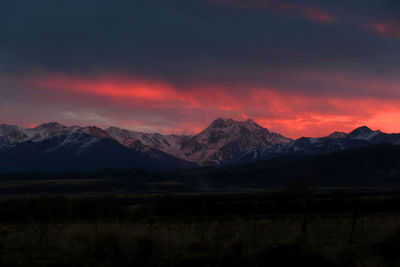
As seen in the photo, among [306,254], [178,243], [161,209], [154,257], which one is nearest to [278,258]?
[306,254]

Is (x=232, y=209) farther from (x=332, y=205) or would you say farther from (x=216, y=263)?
(x=216, y=263)

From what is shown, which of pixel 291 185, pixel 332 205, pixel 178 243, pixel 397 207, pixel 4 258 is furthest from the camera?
pixel 291 185

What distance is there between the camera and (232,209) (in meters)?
72.4

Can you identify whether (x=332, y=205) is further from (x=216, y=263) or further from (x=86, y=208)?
(x=216, y=263)

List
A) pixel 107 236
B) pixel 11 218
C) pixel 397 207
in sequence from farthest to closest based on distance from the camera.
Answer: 1. pixel 397 207
2. pixel 11 218
3. pixel 107 236

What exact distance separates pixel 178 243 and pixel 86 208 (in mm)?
53848

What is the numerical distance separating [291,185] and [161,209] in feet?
190

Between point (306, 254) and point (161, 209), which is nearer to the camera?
point (306, 254)

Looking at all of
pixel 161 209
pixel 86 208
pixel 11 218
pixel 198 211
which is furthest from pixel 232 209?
pixel 11 218

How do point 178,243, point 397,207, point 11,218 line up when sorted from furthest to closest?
1. point 397,207
2. point 11,218
3. point 178,243

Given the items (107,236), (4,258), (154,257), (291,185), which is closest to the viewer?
(4,258)

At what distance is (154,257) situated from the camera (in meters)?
15.6

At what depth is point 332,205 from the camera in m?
73.2

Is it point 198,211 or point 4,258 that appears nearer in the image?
point 4,258
